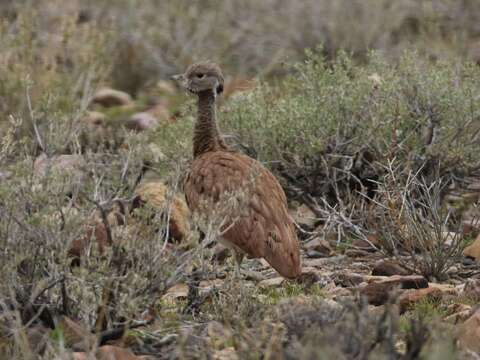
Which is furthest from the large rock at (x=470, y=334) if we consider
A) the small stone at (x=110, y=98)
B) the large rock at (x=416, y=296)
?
the small stone at (x=110, y=98)

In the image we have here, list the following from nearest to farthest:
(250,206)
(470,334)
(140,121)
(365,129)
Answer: (470,334), (250,206), (365,129), (140,121)

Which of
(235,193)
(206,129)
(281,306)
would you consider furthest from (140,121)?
(281,306)

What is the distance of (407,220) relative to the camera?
248 inches

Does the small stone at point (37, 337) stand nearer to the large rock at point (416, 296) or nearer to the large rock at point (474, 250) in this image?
the large rock at point (416, 296)

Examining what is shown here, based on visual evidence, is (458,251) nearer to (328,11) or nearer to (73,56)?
(73,56)

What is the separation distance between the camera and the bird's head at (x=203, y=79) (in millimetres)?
6941

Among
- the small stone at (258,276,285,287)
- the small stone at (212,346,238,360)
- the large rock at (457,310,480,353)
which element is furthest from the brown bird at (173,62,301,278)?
the large rock at (457,310,480,353)

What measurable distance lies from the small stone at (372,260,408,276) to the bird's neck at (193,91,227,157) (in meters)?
1.20

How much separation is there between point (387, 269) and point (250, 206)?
0.92 m

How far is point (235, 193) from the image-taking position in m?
5.66

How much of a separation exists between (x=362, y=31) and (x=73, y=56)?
11.9 ft

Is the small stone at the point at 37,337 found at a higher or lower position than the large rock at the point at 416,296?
higher

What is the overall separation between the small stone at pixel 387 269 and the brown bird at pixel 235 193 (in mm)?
586

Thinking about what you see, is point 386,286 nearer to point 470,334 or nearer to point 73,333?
point 470,334
